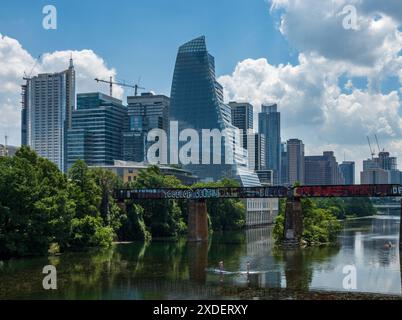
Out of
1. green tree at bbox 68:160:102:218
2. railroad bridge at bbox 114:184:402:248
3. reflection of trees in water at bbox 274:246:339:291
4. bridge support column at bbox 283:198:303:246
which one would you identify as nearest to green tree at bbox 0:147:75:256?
green tree at bbox 68:160:102:218

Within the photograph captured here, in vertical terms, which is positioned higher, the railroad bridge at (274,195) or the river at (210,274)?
the railroad bridge at (274,195)

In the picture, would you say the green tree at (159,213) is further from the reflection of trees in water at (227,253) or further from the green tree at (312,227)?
the green tree at (312,227)

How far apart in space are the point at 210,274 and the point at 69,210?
28688mm

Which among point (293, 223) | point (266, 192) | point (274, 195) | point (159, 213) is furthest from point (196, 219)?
point (293, 223)

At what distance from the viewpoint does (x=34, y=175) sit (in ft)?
259

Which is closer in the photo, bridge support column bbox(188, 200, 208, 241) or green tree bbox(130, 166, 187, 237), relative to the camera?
bridge support column bbox(188, 200, 208, 241)

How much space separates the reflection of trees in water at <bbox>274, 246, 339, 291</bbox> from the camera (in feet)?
182

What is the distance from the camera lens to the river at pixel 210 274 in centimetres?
4999

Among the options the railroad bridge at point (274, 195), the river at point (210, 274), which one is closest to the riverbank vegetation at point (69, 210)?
the river at point (210, 274)

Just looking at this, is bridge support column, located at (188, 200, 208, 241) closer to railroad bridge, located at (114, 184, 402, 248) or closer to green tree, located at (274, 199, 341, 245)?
railroad bridge, located at (114, 184, 402, 248)

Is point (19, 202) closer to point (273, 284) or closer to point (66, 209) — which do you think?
point (66, 209)

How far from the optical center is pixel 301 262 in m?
71.9
